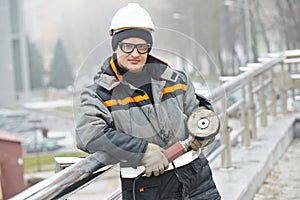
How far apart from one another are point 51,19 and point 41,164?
15198 millimetres

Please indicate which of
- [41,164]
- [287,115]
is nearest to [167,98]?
[287,115]

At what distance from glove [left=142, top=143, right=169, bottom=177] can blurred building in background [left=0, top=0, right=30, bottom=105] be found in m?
41.3

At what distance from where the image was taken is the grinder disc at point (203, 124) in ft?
7.15

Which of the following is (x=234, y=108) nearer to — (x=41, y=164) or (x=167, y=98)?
(x=167, y=98)

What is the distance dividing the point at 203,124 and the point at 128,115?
0.24 m

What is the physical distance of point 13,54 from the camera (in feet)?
143

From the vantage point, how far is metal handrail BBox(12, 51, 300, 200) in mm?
2004

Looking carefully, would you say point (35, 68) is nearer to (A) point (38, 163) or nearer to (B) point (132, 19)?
(A) point (38, 163)

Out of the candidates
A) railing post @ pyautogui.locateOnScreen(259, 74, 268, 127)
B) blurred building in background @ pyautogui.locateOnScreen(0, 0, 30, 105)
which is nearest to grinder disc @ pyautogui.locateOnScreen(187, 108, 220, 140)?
railing post @ pyautogui.locateOnScreen(259, 74, 268, 127)

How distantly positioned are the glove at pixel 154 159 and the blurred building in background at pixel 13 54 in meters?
41.3

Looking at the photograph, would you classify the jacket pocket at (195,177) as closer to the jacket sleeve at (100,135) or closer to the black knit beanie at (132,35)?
the jacket sleeve at (100,135)

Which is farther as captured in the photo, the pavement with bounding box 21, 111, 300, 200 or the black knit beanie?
the pavement with bounding box 21, 111, 300, 200

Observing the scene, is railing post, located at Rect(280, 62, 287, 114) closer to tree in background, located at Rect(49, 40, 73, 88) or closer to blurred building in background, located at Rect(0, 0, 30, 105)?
tree in background, located at Rect(49, 40, 73, 88)

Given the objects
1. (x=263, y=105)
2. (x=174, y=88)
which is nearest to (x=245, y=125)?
(x=263, y=105)
